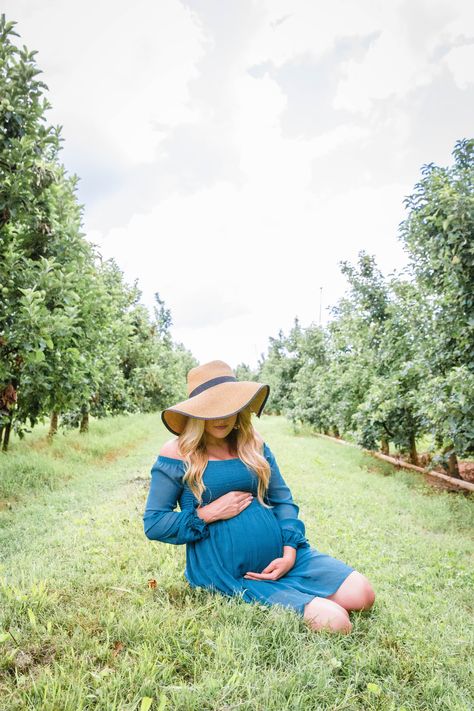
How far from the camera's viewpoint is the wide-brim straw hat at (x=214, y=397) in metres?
3.06

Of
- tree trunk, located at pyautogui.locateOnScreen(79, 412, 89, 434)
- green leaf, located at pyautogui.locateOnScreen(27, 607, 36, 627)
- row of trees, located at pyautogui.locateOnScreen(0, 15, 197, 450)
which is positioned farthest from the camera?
tree trunk, located at pyautogui.locateOnScreen(79, 412, 89, 434)

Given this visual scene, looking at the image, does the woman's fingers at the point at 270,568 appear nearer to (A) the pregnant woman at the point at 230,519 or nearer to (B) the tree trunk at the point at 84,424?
(A) the pregnant woman at the point at 230,519

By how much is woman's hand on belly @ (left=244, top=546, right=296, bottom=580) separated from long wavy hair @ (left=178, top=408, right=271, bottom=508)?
0.39 metres

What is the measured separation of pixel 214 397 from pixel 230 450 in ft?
1.77

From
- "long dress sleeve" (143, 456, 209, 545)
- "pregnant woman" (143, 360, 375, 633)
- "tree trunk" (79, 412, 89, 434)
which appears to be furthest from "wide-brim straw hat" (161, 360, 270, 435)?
"tree trunk" (79, 412, 89, 434)

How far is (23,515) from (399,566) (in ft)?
18.2

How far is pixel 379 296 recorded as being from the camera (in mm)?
13414

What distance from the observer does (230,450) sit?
3.46 metres

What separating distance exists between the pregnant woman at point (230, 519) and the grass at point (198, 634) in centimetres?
16

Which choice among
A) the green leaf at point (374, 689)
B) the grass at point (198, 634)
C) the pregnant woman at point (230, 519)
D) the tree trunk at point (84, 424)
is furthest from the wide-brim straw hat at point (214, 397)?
the tree trunk at point (84, 424)

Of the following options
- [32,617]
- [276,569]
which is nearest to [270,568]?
[276,569]

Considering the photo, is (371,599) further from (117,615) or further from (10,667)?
(10,667)

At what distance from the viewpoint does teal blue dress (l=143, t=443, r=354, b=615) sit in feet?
10.1

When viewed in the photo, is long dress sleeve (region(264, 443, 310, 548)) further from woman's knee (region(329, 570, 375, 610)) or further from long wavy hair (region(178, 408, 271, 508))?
woman's knee (region(329, 570, 375, 610))
